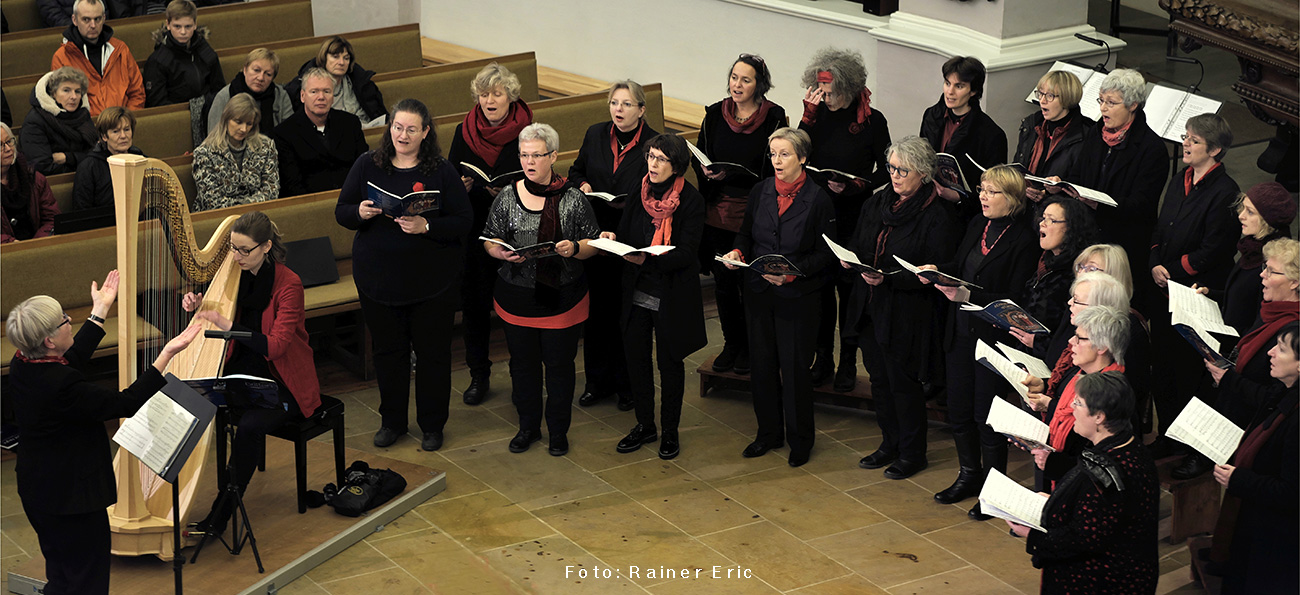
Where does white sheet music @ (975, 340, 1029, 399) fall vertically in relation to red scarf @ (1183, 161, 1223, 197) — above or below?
below

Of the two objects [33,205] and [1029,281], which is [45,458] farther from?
[1029,281]

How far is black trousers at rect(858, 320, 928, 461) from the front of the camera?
5973 millimetres

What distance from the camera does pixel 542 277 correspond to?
20.1 ft

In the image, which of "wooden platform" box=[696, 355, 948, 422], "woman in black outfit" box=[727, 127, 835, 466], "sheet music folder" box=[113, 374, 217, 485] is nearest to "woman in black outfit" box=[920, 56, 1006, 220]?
"woman in black outfit" box=[727, 127, 835, 466]

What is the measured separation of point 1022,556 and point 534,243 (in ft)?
7.89

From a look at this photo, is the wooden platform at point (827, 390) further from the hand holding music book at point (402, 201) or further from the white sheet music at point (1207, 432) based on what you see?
the white sheet music at point (1207, 432)

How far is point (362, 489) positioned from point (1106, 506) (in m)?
3.04

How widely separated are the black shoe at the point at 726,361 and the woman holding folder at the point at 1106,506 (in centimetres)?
302

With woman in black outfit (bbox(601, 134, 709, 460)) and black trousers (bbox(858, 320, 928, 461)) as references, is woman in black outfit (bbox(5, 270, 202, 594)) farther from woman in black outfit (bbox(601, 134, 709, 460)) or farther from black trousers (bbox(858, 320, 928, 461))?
black trousers (bbox(858, 320, 928, 461))

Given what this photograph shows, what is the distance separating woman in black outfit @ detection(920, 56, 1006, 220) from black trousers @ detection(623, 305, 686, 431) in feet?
4.76

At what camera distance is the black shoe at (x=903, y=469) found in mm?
6160

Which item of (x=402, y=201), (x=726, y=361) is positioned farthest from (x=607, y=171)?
(x=726, y=361)

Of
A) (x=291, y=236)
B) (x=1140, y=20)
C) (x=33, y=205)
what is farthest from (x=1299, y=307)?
(x=1140, y=20)

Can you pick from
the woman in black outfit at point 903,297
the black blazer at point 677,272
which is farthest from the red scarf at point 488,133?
the woman in black outfit at point 903,297
